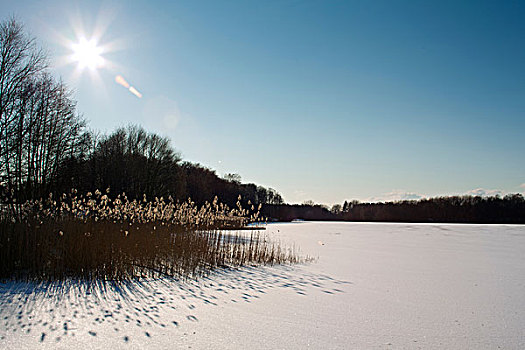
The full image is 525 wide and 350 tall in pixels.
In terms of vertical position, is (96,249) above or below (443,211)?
below

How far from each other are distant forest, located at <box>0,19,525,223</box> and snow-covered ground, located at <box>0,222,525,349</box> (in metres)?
3.32

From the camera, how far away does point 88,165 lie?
2098 cm

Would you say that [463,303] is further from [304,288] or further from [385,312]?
[304,288]

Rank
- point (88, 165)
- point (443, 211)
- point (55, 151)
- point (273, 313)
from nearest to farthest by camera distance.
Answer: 1. point (273, 313)
2. point (55, 151)
3. point (88, 165)
4. point (443, 211)

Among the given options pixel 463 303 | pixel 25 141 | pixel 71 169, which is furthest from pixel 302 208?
pixel 463 303

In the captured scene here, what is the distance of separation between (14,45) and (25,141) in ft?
9.20

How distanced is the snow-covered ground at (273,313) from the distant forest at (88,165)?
10.9ft

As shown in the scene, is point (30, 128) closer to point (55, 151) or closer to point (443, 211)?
point (55, 151)

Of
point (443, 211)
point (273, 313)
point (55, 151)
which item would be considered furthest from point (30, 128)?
point (443, 211)

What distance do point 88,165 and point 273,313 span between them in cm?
2079

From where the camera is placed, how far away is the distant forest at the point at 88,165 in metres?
9.83

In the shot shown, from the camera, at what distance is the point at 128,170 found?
22953mm

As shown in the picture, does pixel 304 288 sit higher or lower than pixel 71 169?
lower

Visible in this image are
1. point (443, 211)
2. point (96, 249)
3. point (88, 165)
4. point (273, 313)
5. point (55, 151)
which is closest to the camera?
point (273, 313)
